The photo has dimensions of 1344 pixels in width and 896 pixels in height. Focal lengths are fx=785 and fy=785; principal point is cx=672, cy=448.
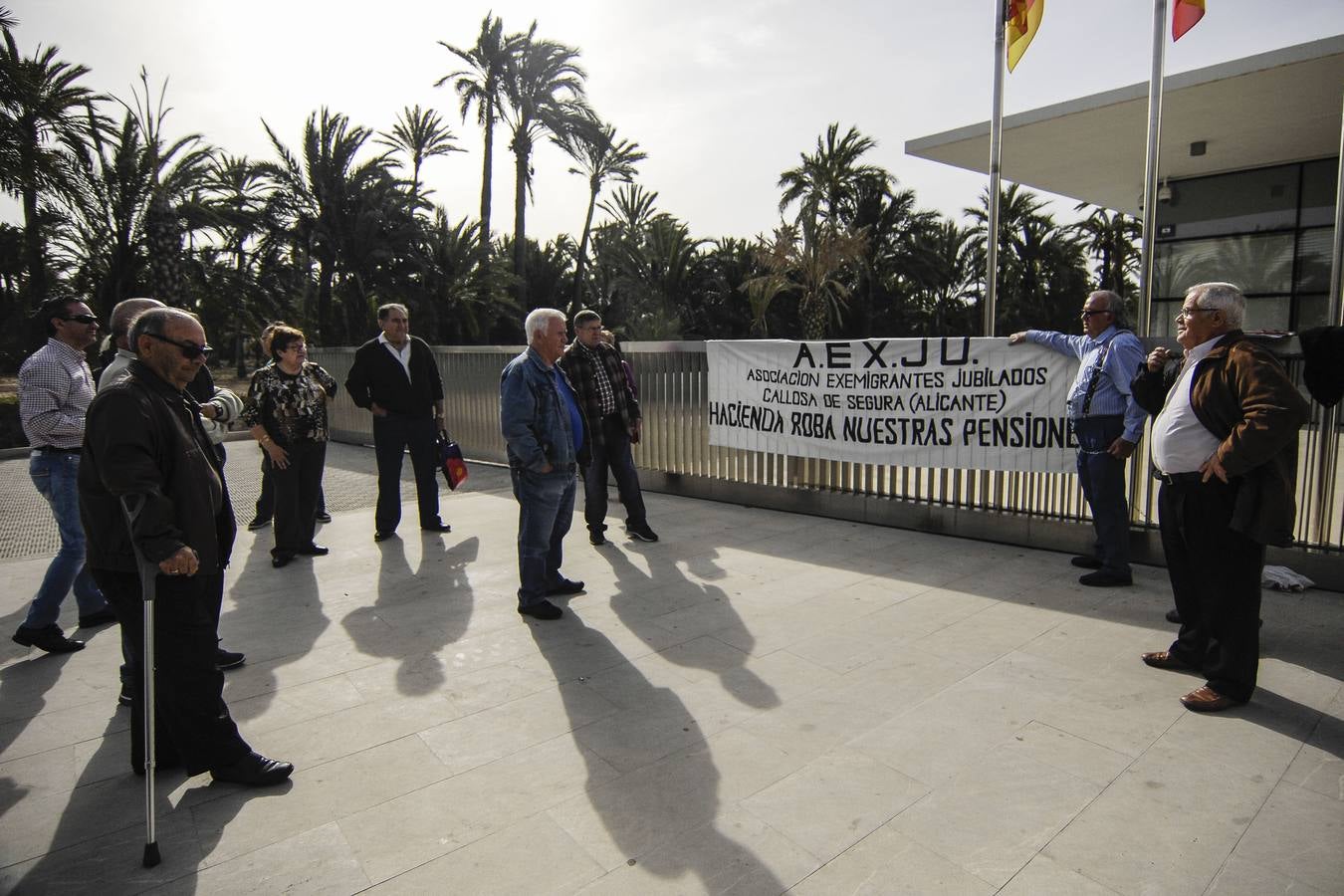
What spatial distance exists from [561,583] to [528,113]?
28393mm

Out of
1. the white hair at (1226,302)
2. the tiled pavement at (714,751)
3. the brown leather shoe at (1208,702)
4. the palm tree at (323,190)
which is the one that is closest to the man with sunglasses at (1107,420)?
the tiled pavement at (714,751)

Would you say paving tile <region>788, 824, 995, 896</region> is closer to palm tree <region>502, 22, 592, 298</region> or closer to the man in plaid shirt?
the man in plaid shirt

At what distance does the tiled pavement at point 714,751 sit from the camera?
8.18 feet

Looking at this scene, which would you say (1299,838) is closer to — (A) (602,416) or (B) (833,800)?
(B) (833,800)

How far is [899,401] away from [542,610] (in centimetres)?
365

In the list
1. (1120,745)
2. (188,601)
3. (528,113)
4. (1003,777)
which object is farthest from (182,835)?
(528,113)

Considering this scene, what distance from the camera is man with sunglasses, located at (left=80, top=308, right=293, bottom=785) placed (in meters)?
2.72

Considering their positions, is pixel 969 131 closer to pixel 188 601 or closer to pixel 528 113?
pixel 188 601

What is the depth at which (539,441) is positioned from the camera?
4.77 m

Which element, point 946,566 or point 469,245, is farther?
point 469,245

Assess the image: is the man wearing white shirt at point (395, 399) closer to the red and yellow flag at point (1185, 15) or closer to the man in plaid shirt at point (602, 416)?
the man in plaid shirt at point (602, 416)

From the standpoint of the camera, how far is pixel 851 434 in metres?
7.07

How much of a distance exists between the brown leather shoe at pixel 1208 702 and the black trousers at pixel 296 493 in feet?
19.0

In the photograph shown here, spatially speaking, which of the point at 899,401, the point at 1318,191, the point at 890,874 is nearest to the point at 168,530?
the point at 890,874
